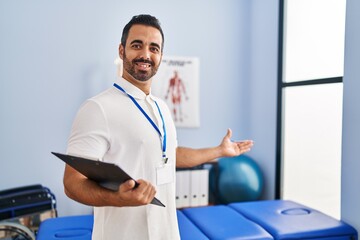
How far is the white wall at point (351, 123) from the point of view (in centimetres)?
196

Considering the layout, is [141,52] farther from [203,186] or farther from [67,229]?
[203,186]

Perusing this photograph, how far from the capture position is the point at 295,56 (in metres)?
2.68

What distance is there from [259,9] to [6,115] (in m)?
2.16

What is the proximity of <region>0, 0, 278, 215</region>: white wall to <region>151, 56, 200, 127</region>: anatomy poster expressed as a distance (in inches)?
3.0

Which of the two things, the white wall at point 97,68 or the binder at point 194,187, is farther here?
the binder at point 194,187

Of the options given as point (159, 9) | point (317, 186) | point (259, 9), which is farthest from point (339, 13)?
point (159, 9)

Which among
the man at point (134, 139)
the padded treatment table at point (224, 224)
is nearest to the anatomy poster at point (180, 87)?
the padded treatment table at point (224, 224)

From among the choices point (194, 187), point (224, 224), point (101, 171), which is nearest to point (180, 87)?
point (194, 187)

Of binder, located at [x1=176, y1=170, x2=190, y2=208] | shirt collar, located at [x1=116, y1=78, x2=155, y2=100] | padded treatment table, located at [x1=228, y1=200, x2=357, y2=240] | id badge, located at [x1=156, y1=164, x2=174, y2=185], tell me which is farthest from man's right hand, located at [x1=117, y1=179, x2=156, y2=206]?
binder, located at [x1=176, y1=170, x2=190, y2=208]

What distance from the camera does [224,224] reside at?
2000 mm

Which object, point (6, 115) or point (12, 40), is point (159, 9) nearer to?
point (12, 40)

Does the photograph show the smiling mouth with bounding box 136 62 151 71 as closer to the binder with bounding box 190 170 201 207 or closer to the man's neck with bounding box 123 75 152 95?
the man's neck with bounding box 123 75 152 95

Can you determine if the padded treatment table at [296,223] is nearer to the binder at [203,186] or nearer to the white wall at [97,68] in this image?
the binder at [203,186]

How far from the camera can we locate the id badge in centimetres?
119
